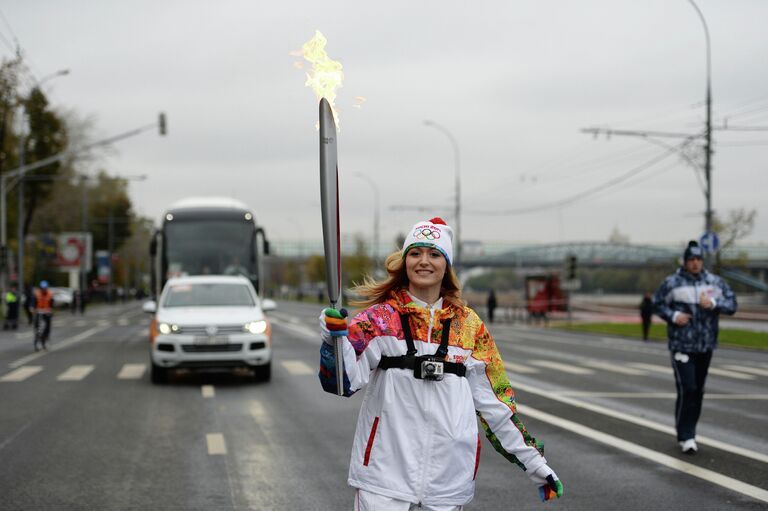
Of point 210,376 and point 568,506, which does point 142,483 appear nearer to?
point 568,506

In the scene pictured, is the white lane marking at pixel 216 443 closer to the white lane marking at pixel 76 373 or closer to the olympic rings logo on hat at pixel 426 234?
the olympic rings logo on hat at pixel 426 234

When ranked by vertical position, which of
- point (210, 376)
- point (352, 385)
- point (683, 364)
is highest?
point (352, 385)

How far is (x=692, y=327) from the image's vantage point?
9.38 meters

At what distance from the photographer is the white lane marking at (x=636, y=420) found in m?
9.51

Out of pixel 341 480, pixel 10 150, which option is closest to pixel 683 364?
pixel 341 480

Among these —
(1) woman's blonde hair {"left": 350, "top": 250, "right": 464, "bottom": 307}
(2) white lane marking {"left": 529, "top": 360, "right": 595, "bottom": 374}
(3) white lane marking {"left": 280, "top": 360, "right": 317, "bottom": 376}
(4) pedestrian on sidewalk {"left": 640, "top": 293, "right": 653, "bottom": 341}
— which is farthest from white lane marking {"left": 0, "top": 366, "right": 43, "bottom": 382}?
(4) pedestrian on sidewalk {"left": 640, "top": 293, "right": 653, "bottom": 341}

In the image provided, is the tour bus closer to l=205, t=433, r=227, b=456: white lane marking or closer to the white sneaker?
l=205, t=433, r=227, b=456: white lane marking

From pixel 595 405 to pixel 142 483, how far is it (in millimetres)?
7179

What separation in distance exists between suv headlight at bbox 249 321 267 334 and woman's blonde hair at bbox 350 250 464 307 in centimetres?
1215

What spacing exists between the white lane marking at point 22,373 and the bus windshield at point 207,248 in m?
5.55

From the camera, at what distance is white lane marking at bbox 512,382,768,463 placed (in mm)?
9508

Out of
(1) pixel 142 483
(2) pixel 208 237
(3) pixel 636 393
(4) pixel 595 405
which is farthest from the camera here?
(2) pixel 208 237

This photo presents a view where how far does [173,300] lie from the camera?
17500 mm

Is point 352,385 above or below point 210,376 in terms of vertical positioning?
above
